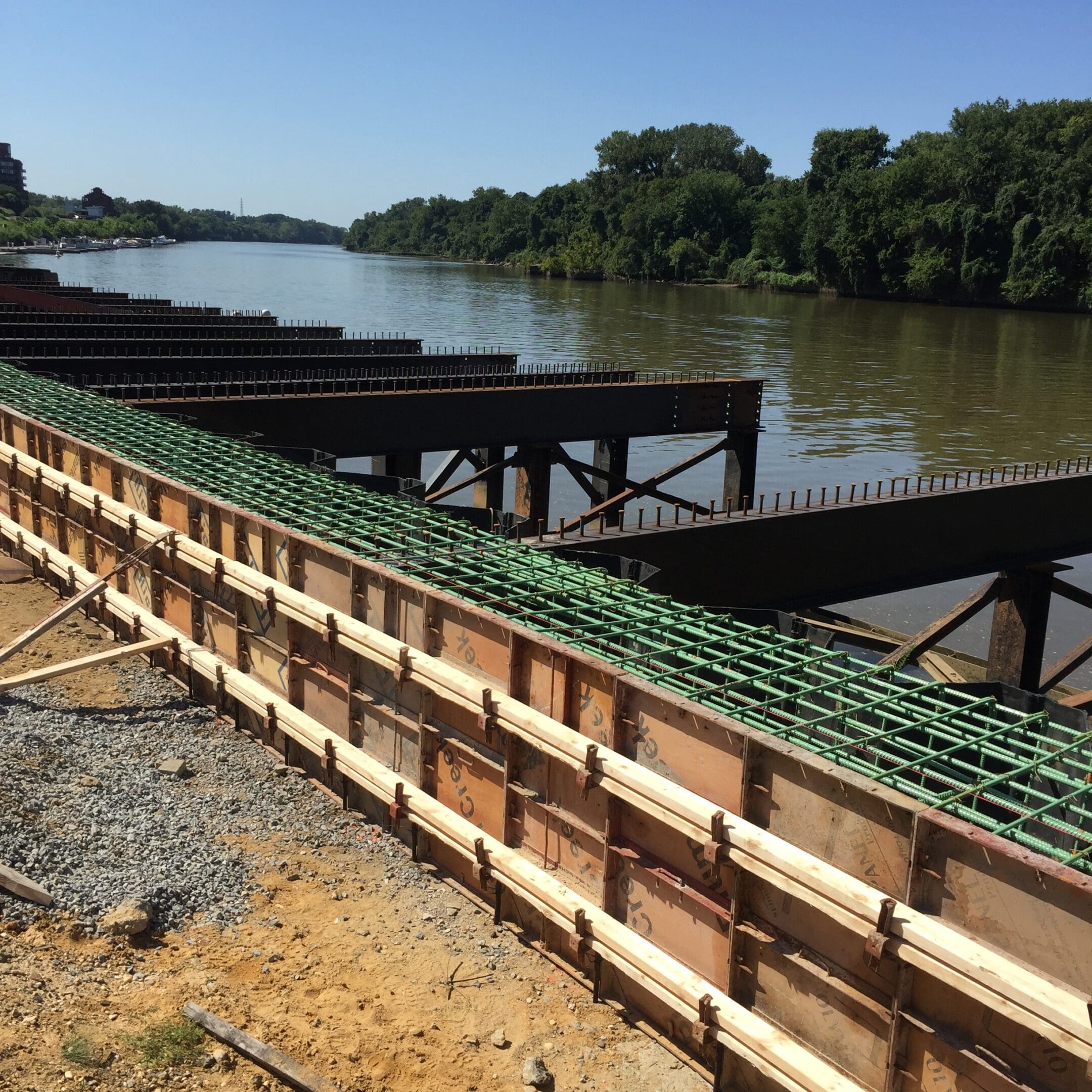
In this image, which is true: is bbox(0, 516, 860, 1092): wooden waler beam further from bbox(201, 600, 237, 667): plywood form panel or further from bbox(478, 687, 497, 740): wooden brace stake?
bbox(478, 687, 497, 740): wooden brace stake

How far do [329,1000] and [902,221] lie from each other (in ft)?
364

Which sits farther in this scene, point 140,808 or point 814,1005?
point 140,808

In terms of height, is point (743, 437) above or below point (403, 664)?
below

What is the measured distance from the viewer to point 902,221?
10706cm

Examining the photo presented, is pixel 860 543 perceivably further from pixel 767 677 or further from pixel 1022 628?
pixel 767 677

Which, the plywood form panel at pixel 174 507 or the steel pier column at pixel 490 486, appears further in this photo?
the steel pier column at pixel 490 486

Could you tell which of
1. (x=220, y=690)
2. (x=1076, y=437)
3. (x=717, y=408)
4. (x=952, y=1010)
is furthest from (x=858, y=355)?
(x=952, y=1010)

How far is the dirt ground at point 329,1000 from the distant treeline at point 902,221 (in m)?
96.5

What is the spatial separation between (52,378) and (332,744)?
13.8 metres

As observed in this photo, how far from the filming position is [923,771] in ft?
19.2

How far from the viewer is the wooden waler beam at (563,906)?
19.3 ft

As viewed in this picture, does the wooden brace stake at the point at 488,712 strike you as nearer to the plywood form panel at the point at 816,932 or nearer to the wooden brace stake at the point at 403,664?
the wooden brace stake at the point at 403,664

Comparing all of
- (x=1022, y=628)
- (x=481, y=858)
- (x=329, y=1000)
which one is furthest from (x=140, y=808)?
(x=1022, y=628)

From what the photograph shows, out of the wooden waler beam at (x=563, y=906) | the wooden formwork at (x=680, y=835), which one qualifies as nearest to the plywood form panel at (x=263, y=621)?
the wooden formwork at (x=680, y=835)
